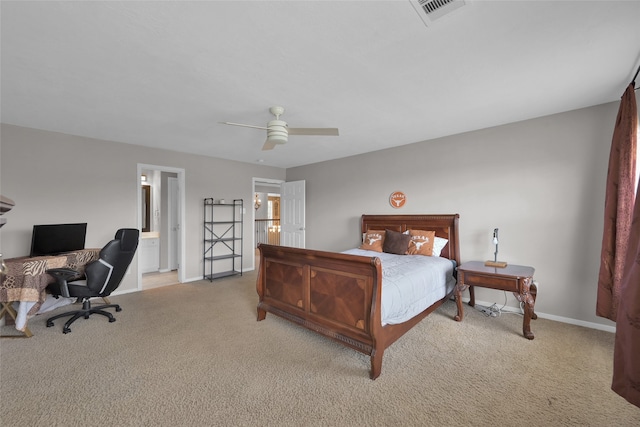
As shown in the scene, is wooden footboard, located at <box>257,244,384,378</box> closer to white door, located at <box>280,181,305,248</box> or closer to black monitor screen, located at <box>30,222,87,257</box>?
black monitor screen, located at <box>30,222,87,257</box>

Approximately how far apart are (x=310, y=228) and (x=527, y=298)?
13.3ft

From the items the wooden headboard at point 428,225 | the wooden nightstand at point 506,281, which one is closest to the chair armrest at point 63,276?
the wooden headboard at point 428,225

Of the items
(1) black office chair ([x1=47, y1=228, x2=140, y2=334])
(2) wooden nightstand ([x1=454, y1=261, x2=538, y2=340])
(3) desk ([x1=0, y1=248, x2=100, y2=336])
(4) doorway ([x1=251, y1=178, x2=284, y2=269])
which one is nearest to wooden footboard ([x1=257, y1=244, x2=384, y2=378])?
(2) wooden nightstand ([x1=454, y1=261, x2=538, y2=340])

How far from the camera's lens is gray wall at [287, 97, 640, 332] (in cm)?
301

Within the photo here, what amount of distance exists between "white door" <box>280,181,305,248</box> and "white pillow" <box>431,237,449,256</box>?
115 inches

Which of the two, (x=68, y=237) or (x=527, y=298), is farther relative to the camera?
(x=68, y=237)

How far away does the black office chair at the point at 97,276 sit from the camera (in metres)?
2.92

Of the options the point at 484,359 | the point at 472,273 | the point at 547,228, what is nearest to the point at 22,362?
the point at 484,359

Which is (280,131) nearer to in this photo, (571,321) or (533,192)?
(533,192)

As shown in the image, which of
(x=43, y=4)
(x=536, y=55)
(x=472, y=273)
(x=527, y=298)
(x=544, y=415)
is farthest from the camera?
(x=472, y=273)

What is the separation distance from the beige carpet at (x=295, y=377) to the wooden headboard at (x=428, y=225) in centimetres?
102

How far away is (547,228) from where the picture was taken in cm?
324

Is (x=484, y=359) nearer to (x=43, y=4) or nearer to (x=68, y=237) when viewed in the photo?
(x=43, y=4)

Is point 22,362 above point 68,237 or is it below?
below
